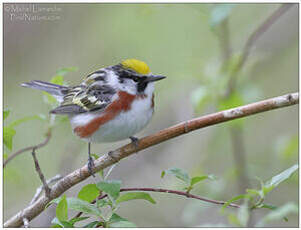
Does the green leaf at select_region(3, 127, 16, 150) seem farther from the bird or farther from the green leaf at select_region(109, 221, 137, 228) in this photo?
the green leaf at select_region(109, 221, 137, 228)

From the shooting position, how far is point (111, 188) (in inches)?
81.3

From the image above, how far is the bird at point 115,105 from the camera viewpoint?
11.0 feet

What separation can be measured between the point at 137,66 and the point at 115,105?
37cm

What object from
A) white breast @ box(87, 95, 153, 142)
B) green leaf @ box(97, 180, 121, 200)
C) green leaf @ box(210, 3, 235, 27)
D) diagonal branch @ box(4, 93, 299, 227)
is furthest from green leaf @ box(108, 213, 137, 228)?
green leaf @ box(210, 3, 235, 27)

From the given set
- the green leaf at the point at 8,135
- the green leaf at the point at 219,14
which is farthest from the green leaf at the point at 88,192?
the green leaf at the point at 219,14

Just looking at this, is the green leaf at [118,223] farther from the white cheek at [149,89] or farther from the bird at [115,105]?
the white cheek at [149,89]

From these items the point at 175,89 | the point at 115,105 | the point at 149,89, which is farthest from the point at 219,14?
the point at 175,89

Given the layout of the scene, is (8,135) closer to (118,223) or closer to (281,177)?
(118,223)

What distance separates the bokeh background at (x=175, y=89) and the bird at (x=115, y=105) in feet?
1.57

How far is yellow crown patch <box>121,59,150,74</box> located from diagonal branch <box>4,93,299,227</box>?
76cm

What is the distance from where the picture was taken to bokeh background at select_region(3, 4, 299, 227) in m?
3.89

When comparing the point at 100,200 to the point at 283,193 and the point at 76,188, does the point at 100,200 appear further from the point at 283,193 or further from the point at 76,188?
the point at 283,193

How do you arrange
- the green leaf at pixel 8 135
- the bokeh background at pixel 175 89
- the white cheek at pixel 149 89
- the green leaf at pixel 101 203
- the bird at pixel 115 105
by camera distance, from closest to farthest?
the green leaf at pixel 101 203
the green leaf at pixel 8 135
the bird at pixel 115 105
the white cheek at pixel 149 89
the bokeh background at pixel 175 89

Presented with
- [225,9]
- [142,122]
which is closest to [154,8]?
[225,9]
